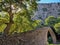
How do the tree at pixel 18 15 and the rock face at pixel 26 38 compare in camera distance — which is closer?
the rock face at pixel 26 38

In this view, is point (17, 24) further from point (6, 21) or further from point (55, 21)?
point (55, 21)

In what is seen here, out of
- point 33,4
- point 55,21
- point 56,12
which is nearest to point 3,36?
point 33,4

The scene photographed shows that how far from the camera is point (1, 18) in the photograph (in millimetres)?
1891

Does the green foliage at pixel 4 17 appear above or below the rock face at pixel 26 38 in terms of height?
above

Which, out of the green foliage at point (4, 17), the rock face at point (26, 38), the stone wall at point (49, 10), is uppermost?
the green foliage at point (4, 17)

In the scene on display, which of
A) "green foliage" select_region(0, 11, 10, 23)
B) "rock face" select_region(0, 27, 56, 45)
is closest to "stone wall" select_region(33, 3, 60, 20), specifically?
"rock face" select_region(0, 27, 56, 45)

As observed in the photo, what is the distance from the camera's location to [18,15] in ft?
6.26

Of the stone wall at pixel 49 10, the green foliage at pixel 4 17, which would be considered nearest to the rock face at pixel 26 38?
the green foliage at pixel 4 17

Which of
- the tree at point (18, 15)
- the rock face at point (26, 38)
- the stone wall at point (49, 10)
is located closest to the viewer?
the rock face at point (26, 38)

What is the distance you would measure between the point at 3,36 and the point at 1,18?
0.37m

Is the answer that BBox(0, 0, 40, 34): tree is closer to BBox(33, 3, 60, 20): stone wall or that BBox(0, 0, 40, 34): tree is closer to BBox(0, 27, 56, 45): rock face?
BBox(0, 27, 56, 45): rock face

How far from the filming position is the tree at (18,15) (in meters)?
1.82

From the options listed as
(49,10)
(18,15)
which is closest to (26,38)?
(18,15)

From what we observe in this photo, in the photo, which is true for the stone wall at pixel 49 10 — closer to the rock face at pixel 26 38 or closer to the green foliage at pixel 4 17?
the rock face at pixel 26 38
